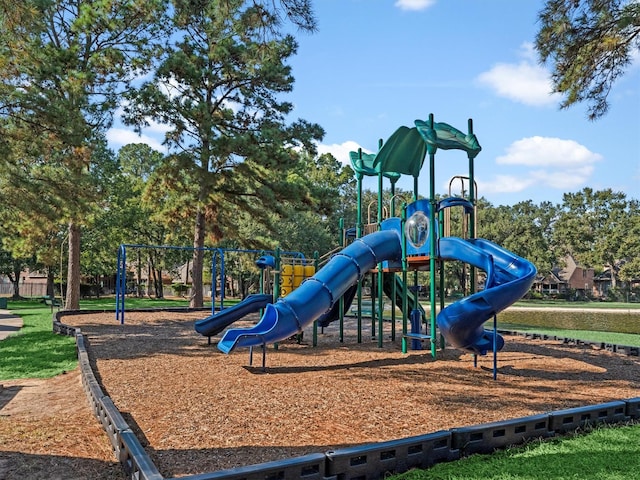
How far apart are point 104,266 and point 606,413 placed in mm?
40813

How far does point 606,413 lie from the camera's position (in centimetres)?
501

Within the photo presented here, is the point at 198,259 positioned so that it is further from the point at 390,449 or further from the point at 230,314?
the point at 390,449

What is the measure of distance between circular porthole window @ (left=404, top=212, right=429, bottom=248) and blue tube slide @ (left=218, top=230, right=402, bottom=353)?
1.40 ft

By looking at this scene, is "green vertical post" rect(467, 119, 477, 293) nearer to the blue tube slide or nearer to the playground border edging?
the blue tube slide

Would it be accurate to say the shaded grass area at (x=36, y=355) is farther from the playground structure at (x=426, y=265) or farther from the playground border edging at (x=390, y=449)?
the playground border edging at (x=390, y=449)

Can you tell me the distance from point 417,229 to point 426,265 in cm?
108

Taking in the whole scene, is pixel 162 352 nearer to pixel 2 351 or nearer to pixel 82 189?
pixel 2 351

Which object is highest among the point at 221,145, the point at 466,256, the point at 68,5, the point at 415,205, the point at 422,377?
the point at 68,5

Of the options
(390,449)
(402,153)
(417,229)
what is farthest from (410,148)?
(390,449)

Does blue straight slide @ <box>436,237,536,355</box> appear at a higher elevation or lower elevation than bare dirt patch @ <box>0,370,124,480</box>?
higher

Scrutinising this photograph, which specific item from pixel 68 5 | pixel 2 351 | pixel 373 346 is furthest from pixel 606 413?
pixel 68 5

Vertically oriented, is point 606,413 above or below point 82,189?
below

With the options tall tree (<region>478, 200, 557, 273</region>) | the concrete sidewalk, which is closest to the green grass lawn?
the concrete sidewalk

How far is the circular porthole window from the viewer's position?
32.7 feet
